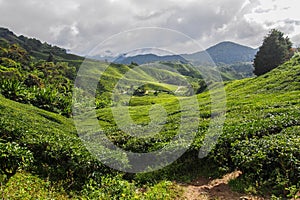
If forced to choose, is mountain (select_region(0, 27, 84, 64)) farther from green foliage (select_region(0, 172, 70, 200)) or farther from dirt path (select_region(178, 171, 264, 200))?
dirt path (select_region(178, 171, 264, 200))

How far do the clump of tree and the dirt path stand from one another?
134 ft

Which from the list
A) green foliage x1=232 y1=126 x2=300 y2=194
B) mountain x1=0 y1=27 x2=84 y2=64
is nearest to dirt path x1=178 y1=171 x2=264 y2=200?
green foliage x1=232 y1=126 x2=300 y2=194

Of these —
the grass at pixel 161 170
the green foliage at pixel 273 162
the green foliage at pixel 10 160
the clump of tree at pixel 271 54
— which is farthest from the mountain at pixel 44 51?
the green foliage at pixel 273 162

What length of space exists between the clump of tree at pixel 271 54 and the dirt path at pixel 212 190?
41.0 metres

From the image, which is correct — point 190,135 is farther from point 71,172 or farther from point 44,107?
point 44,107

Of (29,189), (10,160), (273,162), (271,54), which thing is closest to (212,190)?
(273,162)

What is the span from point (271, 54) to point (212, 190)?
42896mm

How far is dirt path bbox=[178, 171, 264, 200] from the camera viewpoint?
9758 millimetres

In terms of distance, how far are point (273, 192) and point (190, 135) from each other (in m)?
6.93

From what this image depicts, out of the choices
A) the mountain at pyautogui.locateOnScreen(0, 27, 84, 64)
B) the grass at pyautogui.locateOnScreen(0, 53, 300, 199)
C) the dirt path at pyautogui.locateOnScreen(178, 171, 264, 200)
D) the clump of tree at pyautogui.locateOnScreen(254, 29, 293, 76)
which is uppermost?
the mountain at pyautogui.locateOnScreen(0, 27, 84, 64)

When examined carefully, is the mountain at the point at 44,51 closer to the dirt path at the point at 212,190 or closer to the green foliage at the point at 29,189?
the green foliage at the point at 29,189

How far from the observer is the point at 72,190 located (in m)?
10.8

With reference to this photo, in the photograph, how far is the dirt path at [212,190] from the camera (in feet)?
32.0

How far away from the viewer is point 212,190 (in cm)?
1060
